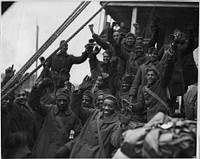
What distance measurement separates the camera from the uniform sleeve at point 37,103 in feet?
17.7

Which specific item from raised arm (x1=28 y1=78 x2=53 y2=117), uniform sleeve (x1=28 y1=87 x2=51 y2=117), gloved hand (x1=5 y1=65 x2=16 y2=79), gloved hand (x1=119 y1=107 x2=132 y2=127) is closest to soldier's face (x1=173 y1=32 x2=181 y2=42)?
gloved hand (x1=119 y1=107 x2=132 y2=127)

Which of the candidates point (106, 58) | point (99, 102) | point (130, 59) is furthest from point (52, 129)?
point (130, 59)

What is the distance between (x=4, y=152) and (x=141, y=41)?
261 centimetres

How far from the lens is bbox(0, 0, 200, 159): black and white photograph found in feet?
15.8

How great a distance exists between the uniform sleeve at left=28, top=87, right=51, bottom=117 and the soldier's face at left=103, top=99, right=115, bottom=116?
812mm

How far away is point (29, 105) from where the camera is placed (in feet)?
17.8

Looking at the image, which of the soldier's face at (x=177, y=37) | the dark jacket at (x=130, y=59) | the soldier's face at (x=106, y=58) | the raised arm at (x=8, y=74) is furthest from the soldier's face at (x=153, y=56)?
the raised arm at (x=8, y=74)

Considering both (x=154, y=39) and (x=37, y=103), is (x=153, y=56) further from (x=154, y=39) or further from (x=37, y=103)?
(x=37, y=103)

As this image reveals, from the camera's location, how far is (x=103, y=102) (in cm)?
529

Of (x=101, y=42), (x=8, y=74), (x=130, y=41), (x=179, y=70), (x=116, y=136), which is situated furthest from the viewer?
(x=101, y=42)

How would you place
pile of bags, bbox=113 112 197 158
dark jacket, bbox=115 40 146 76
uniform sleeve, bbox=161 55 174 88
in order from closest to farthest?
pile of bags, bbox=113 112 197 158
uniform sleeve, bbox=161 55 174 88
dark jacket, bbox=115 40 146 76

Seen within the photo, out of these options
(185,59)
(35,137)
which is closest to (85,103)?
(35,137)

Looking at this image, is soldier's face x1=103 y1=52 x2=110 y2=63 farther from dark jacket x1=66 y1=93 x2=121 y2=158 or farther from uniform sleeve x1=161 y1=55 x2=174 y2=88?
dark jacket x1=66 y1=93 x2=121 y2=158

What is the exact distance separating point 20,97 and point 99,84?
125cm
